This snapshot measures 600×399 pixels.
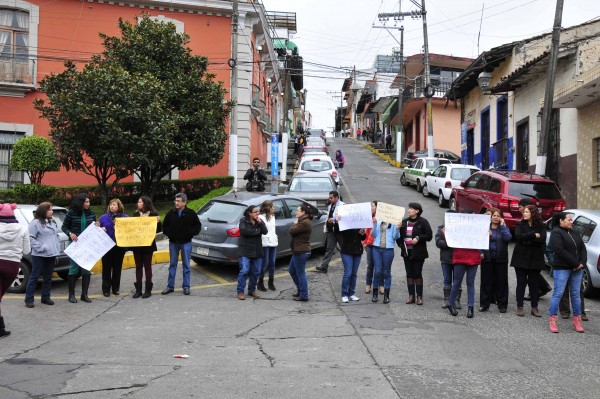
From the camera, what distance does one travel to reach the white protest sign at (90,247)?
938cm

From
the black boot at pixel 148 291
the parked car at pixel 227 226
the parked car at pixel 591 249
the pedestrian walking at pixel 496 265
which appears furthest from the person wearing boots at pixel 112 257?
the parked car at pixel 591 249

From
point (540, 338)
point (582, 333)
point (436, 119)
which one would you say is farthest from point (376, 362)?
point (436, 119)

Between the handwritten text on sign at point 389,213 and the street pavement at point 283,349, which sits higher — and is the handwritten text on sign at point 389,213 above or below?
above

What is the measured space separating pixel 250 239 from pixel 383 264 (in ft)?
7.52

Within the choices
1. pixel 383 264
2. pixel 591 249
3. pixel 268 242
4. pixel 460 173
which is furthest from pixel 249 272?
pixel 460 173

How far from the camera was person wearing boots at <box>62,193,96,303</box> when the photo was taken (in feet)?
31.1

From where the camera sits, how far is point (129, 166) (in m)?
16.5

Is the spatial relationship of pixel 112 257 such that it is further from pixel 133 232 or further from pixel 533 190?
pixel 533 190

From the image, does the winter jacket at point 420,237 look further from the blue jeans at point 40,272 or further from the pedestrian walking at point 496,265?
the blue jeans at point 40,272

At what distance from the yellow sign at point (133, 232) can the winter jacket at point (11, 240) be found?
2.09 meters

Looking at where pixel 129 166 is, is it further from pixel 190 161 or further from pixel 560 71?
pixel 560 71

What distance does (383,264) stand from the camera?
9.88 meters

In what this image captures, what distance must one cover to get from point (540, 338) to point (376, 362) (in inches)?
109

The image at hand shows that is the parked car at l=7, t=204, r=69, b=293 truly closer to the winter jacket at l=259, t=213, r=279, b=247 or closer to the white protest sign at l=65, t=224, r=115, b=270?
the white protest sign at l=65, t=224, r=115, b=270
